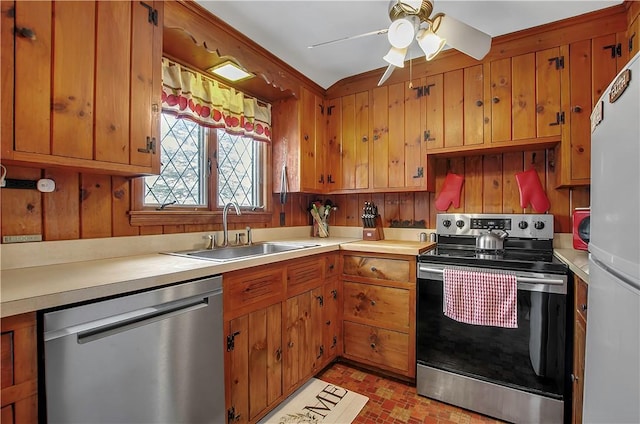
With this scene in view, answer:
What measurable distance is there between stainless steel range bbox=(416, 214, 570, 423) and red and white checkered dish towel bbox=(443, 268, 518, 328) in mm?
Answer: 36

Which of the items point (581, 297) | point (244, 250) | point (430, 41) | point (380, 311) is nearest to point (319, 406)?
point (380, 311)

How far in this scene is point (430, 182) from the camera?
247cm

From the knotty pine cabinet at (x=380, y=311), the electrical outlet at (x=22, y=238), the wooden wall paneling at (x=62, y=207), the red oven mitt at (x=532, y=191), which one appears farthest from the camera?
the red oven mitt at (x=532, y=191)

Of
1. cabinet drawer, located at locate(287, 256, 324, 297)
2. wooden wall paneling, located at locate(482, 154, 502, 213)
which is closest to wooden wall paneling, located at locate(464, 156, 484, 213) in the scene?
wooden wall paneling, located at locate(482, 154, 502, 213)

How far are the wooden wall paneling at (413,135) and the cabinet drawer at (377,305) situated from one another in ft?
2.91

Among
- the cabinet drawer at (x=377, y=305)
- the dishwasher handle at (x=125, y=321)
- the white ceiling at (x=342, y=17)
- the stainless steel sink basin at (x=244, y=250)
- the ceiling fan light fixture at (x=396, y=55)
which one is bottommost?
the cabinet drawer at (x=377, y=305)

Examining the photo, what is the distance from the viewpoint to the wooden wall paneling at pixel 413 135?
242cm

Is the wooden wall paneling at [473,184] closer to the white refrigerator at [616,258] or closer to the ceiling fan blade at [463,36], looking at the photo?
the ceiling fan blade at [463,36]

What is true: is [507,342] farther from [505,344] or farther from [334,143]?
[334,143]

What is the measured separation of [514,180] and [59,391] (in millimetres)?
2752

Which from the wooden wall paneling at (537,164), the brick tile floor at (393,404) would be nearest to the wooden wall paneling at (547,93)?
the wooden wall paneling at (537,164)

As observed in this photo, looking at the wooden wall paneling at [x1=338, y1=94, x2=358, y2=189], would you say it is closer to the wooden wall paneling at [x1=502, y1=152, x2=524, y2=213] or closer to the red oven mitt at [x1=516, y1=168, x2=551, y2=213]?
the wooden wall paneling at [x1=502, y1=152, x2=524, y2=213]

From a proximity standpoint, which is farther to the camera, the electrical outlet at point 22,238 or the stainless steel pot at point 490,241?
the stainless steel pot at point 490,241

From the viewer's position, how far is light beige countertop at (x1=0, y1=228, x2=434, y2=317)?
92 centimetres
